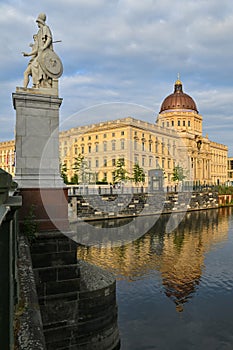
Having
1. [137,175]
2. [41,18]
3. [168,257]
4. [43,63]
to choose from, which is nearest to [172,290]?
[168,257]

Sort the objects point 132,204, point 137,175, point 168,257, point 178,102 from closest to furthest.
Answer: point 168,257
point 132,204
point 137,175
point 178,102

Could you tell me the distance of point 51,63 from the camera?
10336mm

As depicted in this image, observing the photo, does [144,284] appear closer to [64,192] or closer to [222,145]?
[64,192]

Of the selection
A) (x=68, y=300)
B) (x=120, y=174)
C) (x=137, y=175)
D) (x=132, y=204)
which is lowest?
(x=68, y=300)

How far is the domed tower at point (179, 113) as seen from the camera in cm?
10306

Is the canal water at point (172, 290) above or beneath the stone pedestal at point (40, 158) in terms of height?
beneath

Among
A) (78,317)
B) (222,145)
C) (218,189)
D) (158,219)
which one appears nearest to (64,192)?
(78,317)

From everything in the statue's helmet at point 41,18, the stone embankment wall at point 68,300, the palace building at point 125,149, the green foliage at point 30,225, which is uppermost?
the palace building at point 125,149

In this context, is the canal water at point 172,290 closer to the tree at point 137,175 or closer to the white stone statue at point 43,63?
the white stone statue at point 43,63

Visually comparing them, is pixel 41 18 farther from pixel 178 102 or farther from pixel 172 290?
pixel 178 102

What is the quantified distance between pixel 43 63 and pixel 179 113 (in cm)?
9730

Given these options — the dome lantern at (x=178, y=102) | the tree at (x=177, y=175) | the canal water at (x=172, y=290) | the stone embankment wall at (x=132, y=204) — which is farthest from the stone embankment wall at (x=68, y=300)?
the dome lantern at (x=178, y=102)

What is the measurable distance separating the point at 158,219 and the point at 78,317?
3487 centimetres

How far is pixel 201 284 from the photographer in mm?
16031
